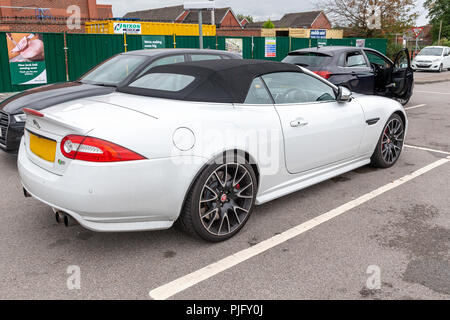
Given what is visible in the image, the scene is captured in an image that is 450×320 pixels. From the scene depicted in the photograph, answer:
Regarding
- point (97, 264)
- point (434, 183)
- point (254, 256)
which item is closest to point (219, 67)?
point (254, 256)

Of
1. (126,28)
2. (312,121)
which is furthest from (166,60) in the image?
(126,28)

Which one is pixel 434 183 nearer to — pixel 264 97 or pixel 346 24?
pixel 264 97

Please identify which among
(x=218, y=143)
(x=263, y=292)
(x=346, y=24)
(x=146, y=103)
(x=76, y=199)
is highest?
(x=346, y=24)

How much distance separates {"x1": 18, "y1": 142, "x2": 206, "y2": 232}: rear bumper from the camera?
2.72 m

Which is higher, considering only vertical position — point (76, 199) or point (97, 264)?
point (76, 199)

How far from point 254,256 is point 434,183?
2879 millimetres

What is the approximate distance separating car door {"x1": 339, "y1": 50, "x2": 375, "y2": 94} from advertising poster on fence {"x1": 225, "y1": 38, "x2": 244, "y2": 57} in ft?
30.7

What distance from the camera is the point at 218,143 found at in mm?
3168

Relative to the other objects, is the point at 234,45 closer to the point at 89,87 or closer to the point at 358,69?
the point at 358,69

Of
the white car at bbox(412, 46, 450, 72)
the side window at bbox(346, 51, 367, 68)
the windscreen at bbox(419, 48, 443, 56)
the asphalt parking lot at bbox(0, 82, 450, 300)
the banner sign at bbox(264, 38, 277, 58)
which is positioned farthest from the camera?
the windscreen at bbox(419, 48, 443, 56)

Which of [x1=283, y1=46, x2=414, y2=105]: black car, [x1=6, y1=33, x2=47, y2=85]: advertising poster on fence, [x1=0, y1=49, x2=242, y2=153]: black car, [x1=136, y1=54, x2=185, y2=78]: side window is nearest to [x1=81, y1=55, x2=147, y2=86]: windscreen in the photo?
[x1=0, y1=49, x2=242, y2=153]: black car

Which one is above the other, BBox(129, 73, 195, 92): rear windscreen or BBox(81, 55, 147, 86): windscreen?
BBox(81, 55, 147, 86): windscreen

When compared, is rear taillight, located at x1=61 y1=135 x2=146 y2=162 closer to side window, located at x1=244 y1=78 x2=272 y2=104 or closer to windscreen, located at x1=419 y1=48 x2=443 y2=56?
side window, located at x1=244 y1=78 x2=272 y2=104

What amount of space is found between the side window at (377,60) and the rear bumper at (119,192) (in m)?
8.15
